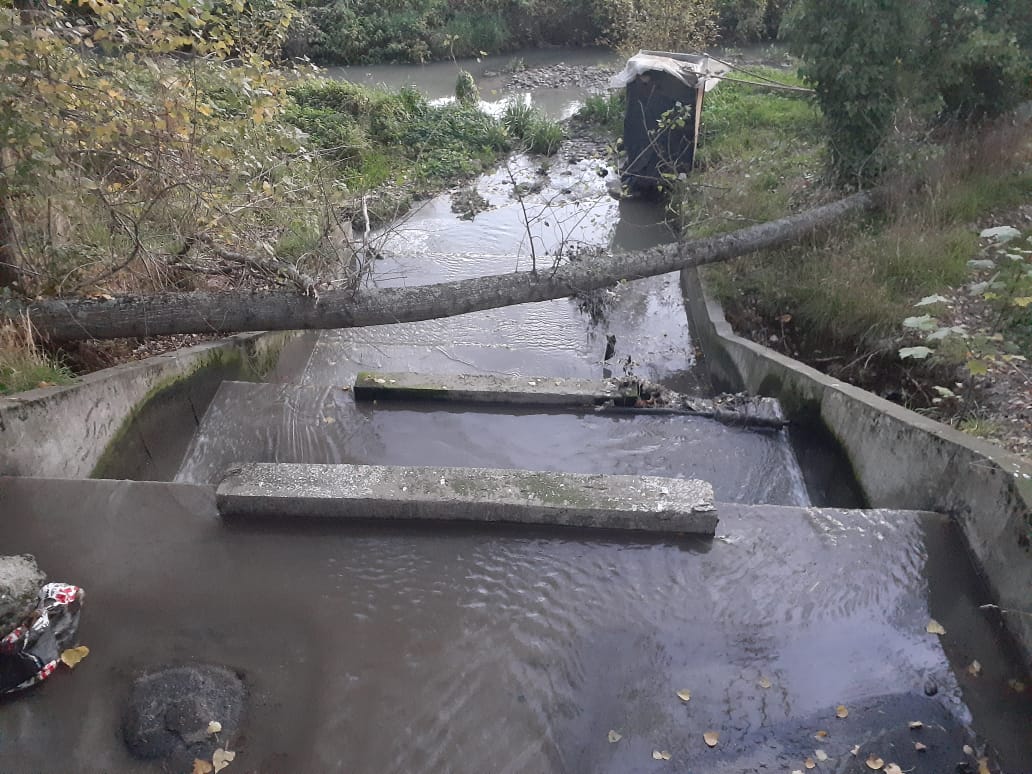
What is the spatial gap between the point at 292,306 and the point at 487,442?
186 cm

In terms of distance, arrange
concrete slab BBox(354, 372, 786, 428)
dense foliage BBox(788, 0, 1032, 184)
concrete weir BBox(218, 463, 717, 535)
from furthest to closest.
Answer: dense foliage BBox(788, 0, 1032, 184), concrete slab BBox(354, 372, 786, 428), concrete weir BBox(218, 463, 717, 535)

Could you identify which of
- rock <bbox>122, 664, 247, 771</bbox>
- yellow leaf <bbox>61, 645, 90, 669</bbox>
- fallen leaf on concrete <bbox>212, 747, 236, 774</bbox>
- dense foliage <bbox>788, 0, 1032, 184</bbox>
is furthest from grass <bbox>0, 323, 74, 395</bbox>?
Result: dense foliage <bbox>788, 0, 1032, 184</bbox>

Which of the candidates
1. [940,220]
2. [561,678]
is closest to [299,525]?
[561,678]

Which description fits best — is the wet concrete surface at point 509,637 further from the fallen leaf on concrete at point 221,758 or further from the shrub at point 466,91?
the shrub at point 466,91

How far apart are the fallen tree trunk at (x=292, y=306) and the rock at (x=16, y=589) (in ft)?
8.28

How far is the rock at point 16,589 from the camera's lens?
3.08m

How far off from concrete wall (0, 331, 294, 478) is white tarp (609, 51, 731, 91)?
761 centimetres

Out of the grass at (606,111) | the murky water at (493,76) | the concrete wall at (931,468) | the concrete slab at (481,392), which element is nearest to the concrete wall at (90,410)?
the concrete slab at (481,392)

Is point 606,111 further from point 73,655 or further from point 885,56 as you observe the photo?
point 73,655

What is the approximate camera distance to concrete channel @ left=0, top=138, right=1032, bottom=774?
3068 mm

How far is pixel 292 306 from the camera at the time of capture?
5.60 meters

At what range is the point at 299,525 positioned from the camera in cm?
410

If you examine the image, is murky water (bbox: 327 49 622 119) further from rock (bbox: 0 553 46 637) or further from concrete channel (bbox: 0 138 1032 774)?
rock (bbox: 0 553 46 637)

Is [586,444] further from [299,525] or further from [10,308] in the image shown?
[10,308]
